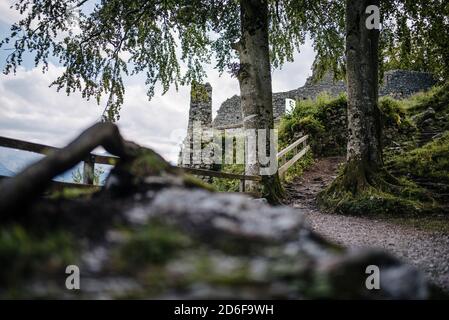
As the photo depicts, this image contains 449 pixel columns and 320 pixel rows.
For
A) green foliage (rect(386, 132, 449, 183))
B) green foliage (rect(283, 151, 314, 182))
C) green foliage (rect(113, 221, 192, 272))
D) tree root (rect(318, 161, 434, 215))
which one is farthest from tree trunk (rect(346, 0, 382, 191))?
green foliage (rect(113, 221, 192, 272))

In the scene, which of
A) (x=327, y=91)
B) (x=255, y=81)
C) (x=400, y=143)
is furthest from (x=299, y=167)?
(x=327, y=91)

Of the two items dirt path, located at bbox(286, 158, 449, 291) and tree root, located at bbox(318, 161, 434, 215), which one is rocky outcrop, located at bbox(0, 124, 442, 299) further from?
tree root, located at bbox(318, 161, 434, 215)

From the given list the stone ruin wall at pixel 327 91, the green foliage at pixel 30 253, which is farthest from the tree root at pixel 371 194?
the stone ruin wall at pixel 327 91

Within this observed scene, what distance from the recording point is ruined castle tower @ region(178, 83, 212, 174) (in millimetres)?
14134

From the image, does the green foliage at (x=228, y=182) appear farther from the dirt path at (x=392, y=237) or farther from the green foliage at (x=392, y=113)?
the green foliage at (x=392, y=113)

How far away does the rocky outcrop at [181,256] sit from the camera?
4.10 ft

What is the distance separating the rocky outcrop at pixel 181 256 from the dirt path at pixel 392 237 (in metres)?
2.65

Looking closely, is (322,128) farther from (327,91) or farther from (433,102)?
(327,91)

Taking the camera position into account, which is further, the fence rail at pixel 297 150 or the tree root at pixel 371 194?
the fence rail at pixel 297 150

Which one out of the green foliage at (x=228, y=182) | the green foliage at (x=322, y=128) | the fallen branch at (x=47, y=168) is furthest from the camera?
the green foliage at (x=322, y=128)

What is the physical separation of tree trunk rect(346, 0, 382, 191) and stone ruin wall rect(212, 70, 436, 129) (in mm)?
13680

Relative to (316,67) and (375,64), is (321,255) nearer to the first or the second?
(375,64)
